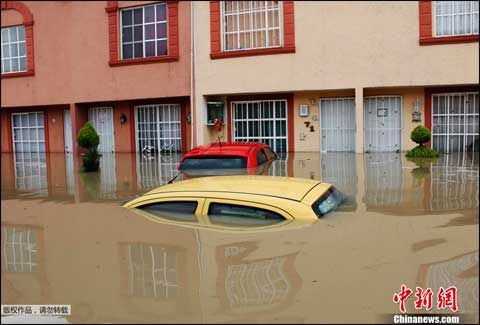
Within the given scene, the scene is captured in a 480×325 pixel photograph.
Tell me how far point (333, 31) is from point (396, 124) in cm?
350

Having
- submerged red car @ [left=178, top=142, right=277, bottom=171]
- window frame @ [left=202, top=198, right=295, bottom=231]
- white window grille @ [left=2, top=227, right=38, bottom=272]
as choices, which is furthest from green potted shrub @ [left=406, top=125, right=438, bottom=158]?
white window grille @ [left=2, top=227, right=38, bottom=272]

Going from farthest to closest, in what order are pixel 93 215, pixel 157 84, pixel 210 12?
1. pixel 157 84
2. pixel 210 12
3. pixel 93 215

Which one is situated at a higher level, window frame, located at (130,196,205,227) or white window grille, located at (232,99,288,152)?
white window grille, located at (232,99,288,152)

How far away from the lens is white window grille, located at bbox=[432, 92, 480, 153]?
15.0 m

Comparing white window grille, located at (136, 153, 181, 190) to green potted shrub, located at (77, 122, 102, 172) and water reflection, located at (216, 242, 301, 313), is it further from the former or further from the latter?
water reflection, located at (216, 242, 301, 313)

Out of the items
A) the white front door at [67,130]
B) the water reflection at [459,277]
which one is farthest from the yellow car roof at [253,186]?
the white front door at [67,130]

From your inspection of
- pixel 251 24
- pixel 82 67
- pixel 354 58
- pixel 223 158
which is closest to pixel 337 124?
pixel 354 58

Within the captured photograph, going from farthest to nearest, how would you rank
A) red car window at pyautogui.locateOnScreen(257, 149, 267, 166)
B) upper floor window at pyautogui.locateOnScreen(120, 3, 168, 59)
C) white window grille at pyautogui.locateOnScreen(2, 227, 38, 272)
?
upper floor window at pyautogui.locateOnScreen(120, 3, 168, 59), red car window at pyautogui.locateOnScreen(257, 149, 267, 166), white window grille at pyautogui.locateOnScreen(2, 227, 38, 272)

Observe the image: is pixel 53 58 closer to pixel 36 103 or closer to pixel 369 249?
pixel 36 103

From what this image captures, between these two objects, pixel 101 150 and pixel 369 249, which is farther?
pixel 101 150

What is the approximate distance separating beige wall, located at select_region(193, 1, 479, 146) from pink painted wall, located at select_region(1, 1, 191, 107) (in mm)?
1942

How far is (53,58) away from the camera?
18641mm

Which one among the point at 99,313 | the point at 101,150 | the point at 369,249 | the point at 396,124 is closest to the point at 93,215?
the point at 99,313

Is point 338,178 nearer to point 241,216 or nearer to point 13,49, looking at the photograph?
point 241,216
